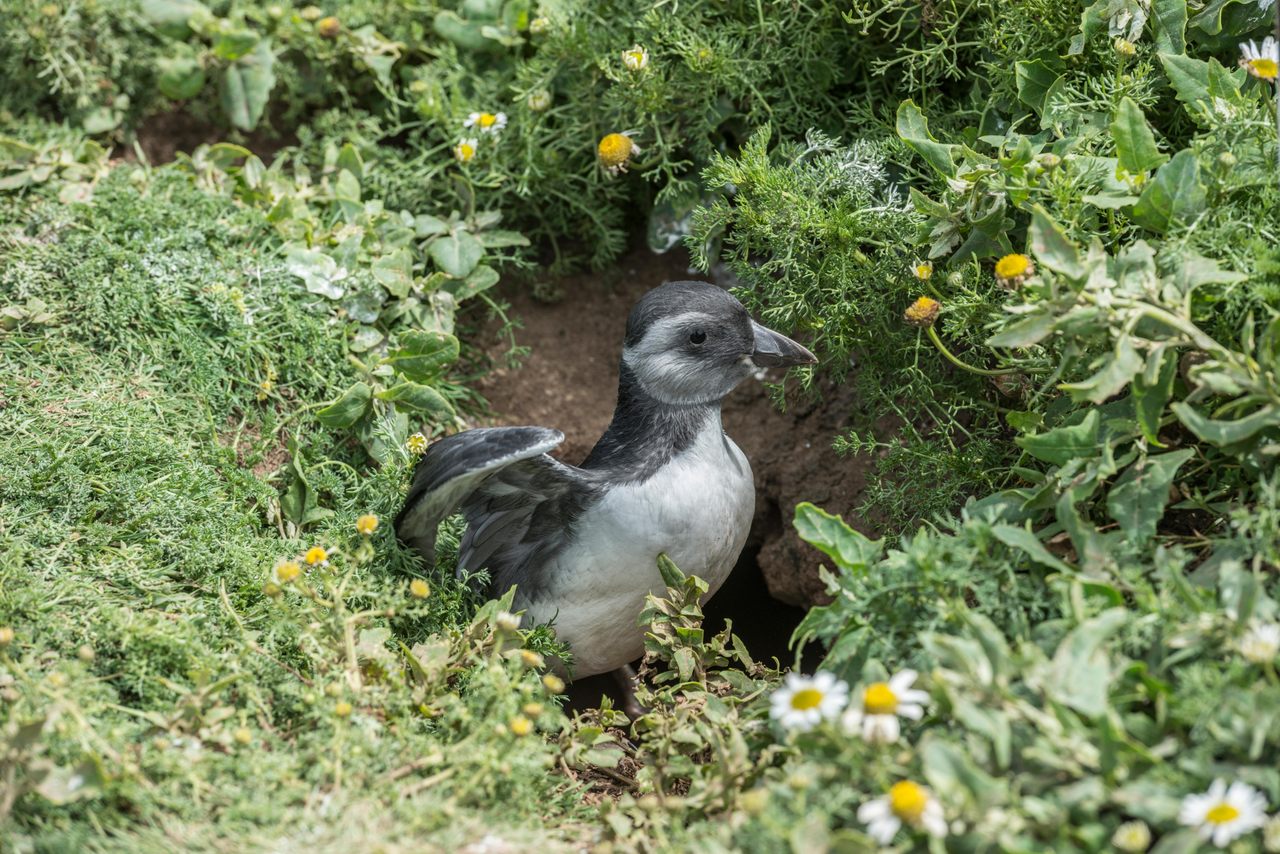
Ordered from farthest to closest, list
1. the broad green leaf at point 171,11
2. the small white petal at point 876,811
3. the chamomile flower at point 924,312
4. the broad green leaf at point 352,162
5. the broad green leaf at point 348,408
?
the broad green leaf at point 171,11
the broad green leaf at point 352,162
the broad green leaf at point 348,408
the chamomile flower at point 924,312
the small white petal at point 876,811

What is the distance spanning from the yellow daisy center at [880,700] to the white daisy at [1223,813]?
0.49 m

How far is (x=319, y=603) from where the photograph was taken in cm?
282

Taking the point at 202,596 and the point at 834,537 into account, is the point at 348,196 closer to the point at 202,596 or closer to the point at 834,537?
the point at 202,596

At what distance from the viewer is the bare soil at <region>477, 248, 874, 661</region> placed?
4168mm

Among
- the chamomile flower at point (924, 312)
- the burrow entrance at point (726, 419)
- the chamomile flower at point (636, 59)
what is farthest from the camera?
the burrow entrance at point (726, 419)

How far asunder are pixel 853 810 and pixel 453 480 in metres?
1.31

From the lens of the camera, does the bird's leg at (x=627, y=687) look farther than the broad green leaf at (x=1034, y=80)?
Yes

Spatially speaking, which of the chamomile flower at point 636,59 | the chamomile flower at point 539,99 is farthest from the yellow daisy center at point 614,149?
the chamomile flower at point 539,99

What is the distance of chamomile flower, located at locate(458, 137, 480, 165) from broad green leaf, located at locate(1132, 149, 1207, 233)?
2.35 metres

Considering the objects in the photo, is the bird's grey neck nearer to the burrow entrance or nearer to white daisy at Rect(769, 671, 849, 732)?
the burrow entrance

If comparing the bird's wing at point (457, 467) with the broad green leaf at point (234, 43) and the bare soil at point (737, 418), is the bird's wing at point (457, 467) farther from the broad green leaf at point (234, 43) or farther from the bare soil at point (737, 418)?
the broad green leaf at point (234, 43)

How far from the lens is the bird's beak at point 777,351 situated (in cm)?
349

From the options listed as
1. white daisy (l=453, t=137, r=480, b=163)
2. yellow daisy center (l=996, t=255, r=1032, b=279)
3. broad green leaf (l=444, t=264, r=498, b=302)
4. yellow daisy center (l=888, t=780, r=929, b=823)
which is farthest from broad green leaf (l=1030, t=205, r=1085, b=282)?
white daisy (l=453, t=137, r=480, b=163)

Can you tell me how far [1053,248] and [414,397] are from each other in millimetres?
1990
